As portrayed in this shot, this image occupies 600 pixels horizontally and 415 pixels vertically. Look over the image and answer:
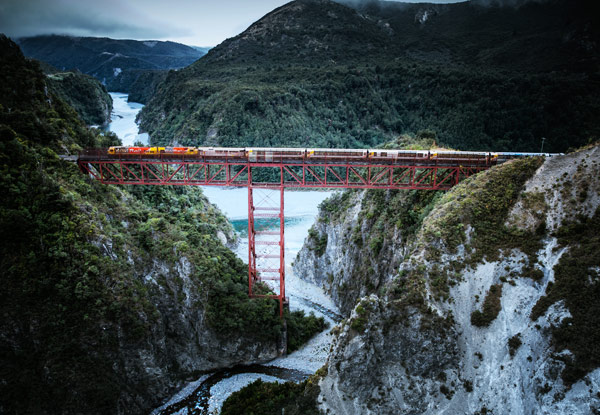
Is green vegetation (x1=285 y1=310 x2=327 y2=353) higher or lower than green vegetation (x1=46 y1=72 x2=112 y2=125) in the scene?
lower

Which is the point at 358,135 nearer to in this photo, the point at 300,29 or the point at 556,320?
the point at 300,29

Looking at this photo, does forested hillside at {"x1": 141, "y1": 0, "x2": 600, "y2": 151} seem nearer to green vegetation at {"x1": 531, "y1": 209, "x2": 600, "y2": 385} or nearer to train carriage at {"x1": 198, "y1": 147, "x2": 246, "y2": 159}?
train carriage at {"x1": 198, "y1": 147, "x2": 246, "y2": 159}

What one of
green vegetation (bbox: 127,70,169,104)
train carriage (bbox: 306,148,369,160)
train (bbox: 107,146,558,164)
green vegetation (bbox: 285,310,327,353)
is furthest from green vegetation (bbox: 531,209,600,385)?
green vegetation (bbox: 127,70,169,104)

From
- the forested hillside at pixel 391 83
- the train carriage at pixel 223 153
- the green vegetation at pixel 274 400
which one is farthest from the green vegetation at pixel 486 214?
the forested hillside at pixel 391 83

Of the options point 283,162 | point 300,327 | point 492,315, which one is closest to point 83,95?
point 283,162

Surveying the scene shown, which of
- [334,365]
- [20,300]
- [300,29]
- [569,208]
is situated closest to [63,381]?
[20,300]

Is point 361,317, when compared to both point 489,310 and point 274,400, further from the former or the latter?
point 274,400
